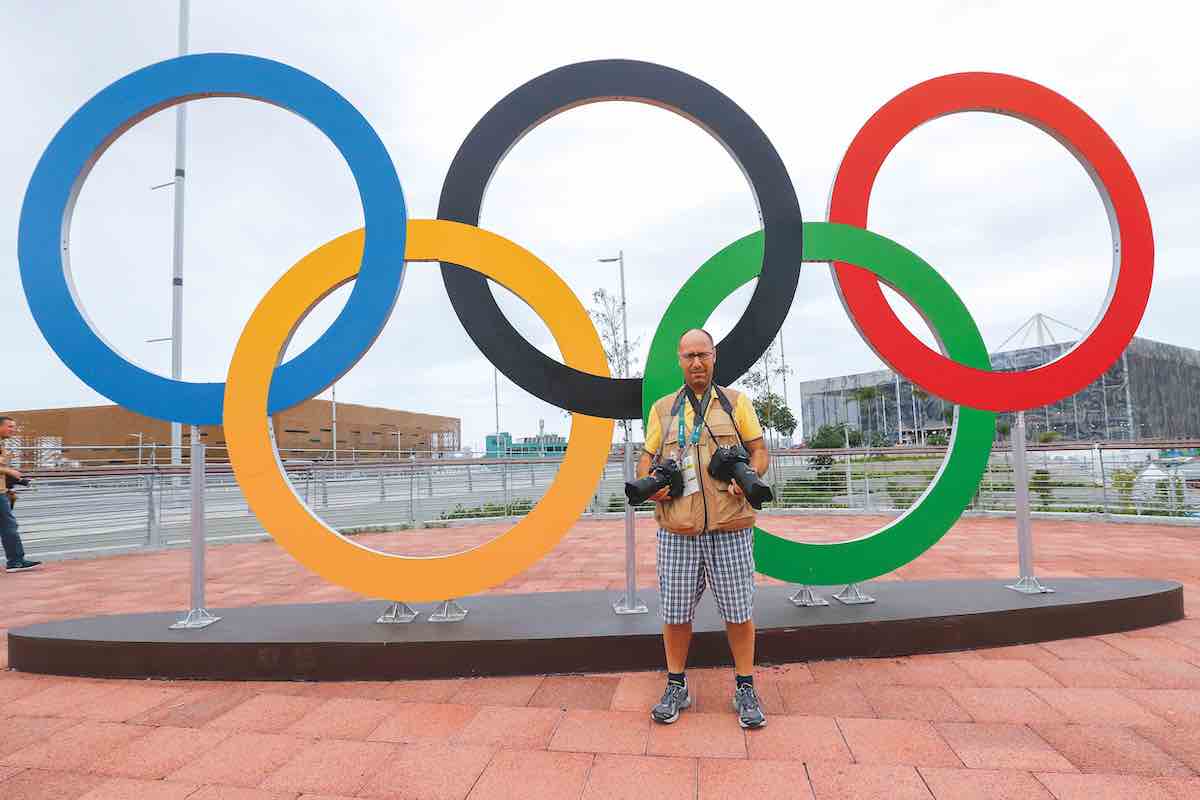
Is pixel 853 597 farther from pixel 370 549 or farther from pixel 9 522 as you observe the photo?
pixel 9 522

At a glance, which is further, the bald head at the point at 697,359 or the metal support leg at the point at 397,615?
the metal support leg at the point at 397,615

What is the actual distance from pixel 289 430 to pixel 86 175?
41.2m

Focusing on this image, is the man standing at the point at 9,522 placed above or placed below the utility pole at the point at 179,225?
below

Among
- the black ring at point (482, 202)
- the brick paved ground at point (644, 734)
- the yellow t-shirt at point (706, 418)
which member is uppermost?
the black ring at point (482, 202)

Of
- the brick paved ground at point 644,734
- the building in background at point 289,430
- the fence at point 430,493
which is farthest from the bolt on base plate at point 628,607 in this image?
the building in background at point 289,430

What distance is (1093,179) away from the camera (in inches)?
181

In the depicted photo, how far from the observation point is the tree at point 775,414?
2258 centimetres

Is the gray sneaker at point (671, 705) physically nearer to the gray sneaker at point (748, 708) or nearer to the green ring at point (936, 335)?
the gray sneaker at point (748, 708)

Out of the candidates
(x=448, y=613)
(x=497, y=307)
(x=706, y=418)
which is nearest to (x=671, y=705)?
(x=706, y=418)

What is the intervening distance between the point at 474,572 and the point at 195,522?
1.95m

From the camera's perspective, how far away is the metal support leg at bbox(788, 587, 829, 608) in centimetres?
404

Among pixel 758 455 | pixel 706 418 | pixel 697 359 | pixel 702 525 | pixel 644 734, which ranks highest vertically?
pixel 697 359

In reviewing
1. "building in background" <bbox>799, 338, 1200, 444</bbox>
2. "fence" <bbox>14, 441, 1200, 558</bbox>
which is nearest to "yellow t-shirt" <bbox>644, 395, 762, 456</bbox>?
"fence" <bbox>14, 441, 1200, 558</bbox>

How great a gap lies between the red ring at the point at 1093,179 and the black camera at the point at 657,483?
2.10 meters
